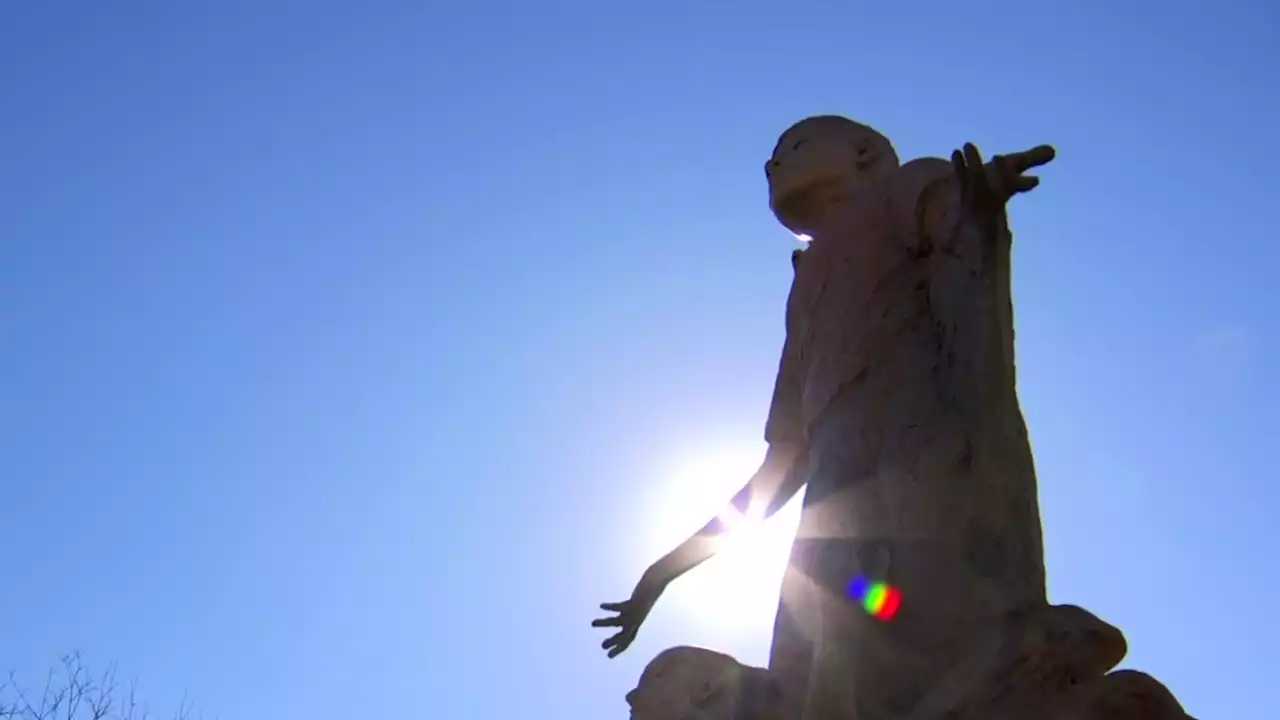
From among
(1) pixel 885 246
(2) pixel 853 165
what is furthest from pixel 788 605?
→ (2) pixel 853 165

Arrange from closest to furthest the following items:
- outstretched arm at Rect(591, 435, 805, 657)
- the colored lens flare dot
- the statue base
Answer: the statue base
the colored lens flare dot
outstretched arm at Rect(591, 435, 805, 657)

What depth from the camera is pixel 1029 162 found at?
3998 millimetres

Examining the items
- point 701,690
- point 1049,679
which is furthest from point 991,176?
point 701,690

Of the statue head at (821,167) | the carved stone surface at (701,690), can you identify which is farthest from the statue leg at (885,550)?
the statue head at (821,167)

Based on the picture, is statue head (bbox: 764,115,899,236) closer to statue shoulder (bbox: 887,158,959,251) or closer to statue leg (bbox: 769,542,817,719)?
statue shoulder (bbox: 887,158,959,251)

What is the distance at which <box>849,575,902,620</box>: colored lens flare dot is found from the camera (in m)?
3.57

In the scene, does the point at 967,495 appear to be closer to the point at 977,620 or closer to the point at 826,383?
the point at 977,620

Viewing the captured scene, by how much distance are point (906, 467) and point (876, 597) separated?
0.41 m

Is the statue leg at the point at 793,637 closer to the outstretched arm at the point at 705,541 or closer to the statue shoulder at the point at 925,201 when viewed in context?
the outstretched arm at the point at 705,541

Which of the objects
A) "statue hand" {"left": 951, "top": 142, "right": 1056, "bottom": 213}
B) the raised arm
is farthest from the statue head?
"statue hand" {"left": 951, "top": 142, "right": 1056, "bottom": 213}

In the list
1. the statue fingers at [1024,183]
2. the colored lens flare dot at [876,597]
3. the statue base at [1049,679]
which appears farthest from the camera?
the statue fingers at [1024,183]

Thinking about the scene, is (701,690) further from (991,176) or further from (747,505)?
(991,176)

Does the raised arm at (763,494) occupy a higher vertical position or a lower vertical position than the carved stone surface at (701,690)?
higher

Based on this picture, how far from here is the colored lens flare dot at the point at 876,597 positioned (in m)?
3.57
